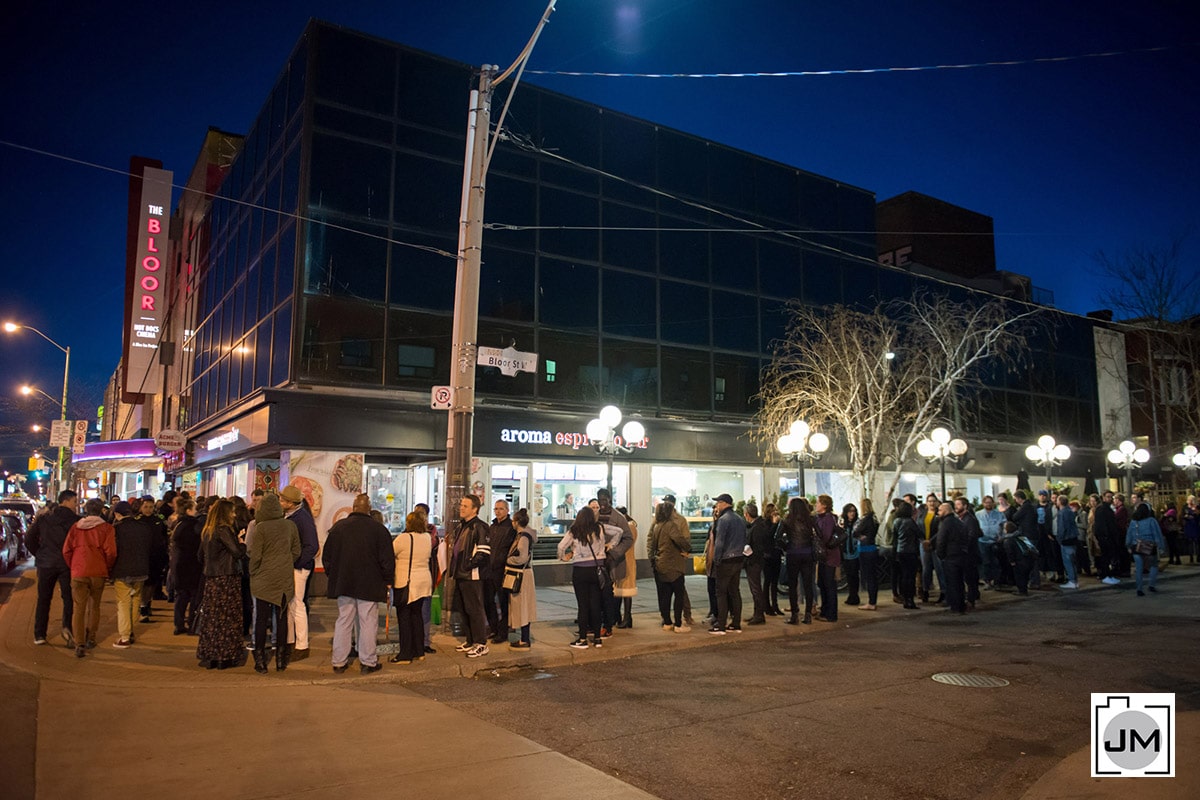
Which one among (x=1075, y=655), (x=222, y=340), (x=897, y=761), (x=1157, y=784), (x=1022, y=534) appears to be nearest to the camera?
(x=1157, y=784)

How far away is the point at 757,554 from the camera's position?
13133 mm

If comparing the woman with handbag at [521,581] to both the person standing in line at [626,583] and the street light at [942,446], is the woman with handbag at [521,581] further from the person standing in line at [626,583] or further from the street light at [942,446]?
the street light at [942,446]

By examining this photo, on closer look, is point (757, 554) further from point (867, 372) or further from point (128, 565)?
point (128, 565)

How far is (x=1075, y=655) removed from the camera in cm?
1002

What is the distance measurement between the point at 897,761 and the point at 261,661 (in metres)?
6.68

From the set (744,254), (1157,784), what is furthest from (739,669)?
(744,254)

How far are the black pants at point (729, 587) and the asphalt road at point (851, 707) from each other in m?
0.59

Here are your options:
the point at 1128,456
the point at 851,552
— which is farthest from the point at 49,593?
the point at 1128,456

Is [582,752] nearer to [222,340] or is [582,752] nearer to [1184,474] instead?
[222,340]

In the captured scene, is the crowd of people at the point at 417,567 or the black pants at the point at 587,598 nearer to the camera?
the crowd of people at the point at 417,567

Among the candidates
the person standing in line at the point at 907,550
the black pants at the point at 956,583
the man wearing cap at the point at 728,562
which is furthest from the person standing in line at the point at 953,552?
the man wearing cap at the point at 728,562

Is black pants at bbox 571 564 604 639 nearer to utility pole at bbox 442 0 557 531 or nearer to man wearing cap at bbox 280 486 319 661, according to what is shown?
utility pole at bbox 442 0 557 531

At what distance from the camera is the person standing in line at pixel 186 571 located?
1176 centimetres

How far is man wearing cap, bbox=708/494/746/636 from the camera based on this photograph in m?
12.0
